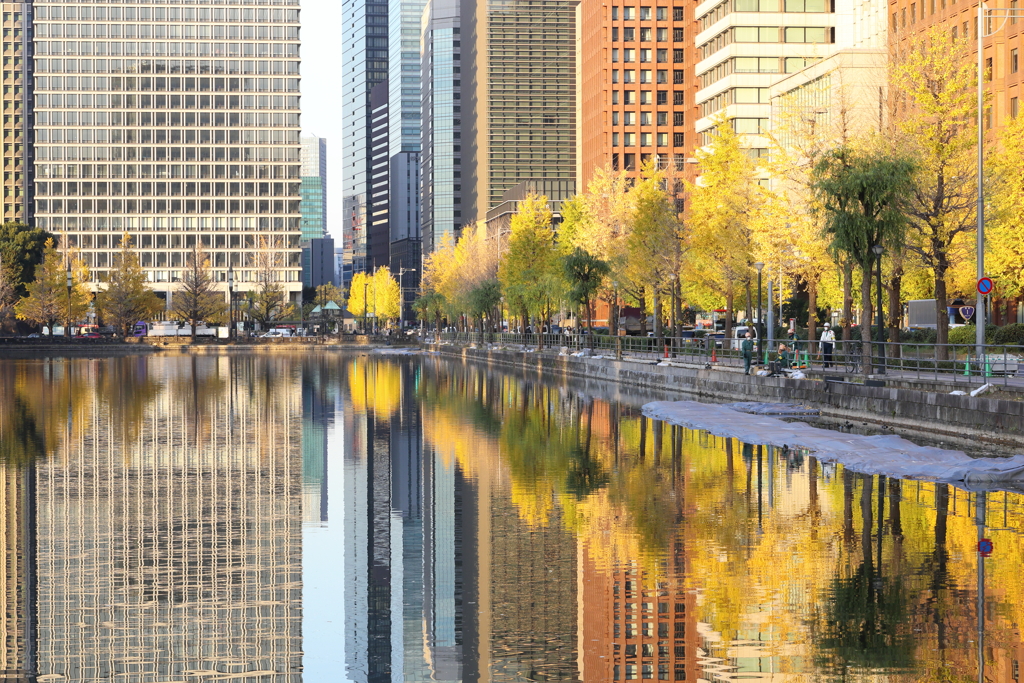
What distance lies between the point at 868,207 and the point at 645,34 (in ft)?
382

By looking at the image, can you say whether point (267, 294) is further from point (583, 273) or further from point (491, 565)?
point (491, 565)

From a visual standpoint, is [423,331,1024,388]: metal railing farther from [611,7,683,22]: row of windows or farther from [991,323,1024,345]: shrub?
[611,7,683,22]: row of windows

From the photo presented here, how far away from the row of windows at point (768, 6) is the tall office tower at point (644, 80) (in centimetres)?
2732

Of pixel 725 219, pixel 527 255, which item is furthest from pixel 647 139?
pixel 725 219

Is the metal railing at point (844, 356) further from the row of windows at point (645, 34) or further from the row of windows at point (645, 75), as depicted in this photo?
the row of windows at point (645, 34)

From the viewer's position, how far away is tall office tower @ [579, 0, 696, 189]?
503 feet

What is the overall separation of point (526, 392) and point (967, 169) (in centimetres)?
2076

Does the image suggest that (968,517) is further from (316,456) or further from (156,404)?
(156,404)

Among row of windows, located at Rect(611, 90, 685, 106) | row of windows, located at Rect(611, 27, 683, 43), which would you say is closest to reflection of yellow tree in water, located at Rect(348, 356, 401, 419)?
row of windows, located at Rect(611, 90, 685, 106)

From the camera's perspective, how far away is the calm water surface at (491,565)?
1180cm

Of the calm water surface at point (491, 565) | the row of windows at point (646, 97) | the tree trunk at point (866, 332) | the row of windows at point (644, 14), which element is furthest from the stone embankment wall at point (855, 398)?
the row of windows at point (644, 14)

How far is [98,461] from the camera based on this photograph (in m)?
27.7

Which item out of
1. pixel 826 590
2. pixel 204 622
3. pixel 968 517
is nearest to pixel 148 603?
pixel 204 622

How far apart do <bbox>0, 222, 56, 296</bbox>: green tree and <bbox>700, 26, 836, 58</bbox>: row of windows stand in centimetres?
8601
